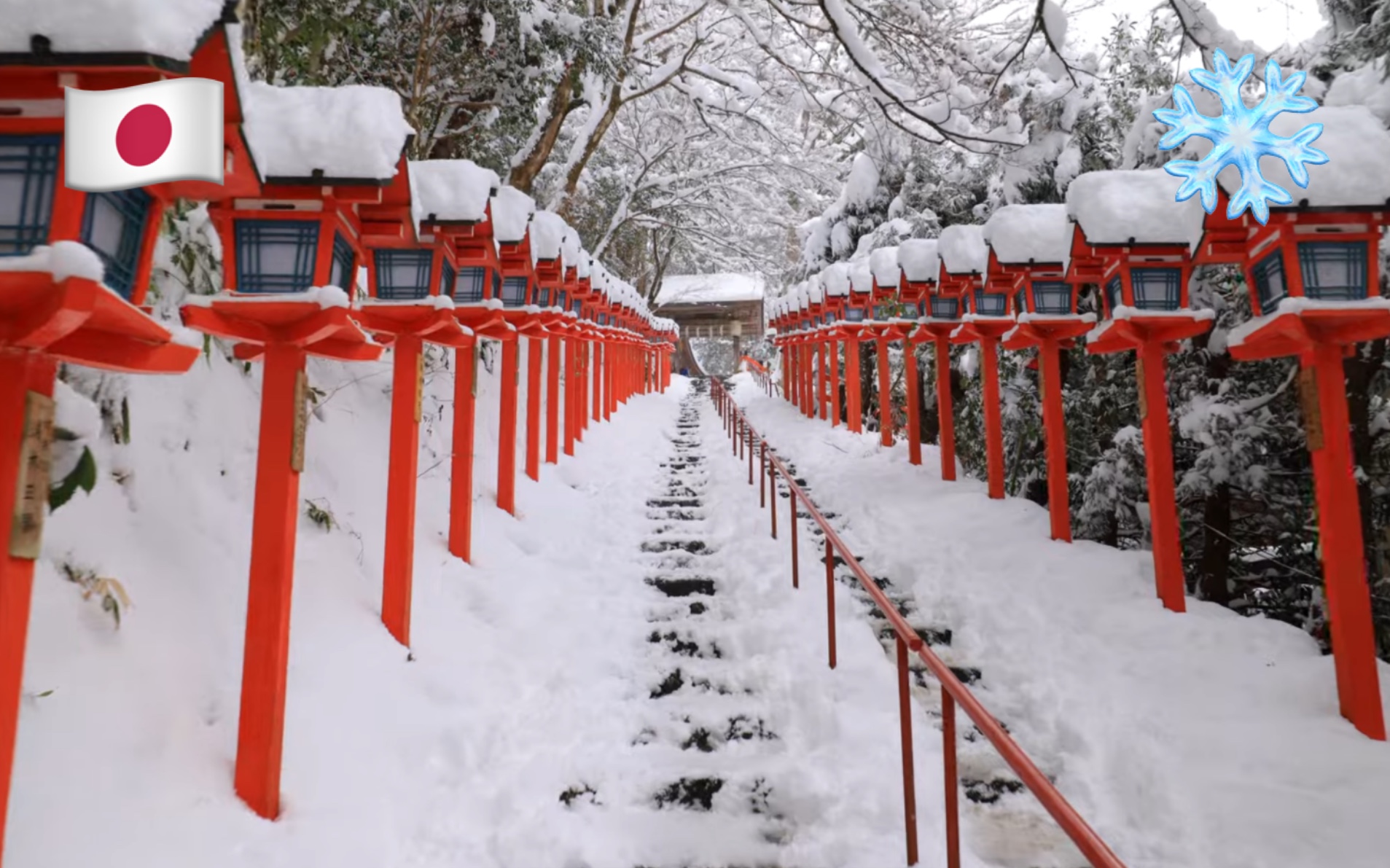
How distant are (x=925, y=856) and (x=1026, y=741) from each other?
138cm

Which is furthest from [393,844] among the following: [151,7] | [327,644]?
[151,7]

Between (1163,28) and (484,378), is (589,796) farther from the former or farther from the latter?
(1163,28)

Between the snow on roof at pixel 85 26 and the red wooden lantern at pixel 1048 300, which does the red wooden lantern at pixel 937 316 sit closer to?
the red wooden lantern at pixel 1048 300

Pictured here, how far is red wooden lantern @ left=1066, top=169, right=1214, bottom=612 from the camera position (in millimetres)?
5234

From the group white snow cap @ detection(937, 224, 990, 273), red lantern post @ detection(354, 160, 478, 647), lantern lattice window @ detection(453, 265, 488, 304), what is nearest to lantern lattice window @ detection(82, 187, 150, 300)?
red lantern post @ detection(354, 160, 478, 647)

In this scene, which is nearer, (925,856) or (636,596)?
(925,856)

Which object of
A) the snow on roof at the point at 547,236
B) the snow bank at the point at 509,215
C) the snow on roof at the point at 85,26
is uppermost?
the snow on roof at the point at 547,236

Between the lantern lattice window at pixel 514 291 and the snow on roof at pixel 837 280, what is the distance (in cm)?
822

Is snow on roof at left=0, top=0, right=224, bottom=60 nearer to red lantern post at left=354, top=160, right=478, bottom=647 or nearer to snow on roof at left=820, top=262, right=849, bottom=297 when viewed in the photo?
red lantern post at left=354, top=160, right=478, bottom=647

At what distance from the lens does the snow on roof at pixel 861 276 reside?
42.2 ft

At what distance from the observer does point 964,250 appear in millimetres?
8688

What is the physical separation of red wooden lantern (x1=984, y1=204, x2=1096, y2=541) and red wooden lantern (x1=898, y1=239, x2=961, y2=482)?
2.58 m

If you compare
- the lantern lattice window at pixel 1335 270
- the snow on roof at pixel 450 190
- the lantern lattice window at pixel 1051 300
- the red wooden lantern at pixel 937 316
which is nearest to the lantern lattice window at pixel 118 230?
the snow on roof at pixel 450 190

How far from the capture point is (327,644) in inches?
156
